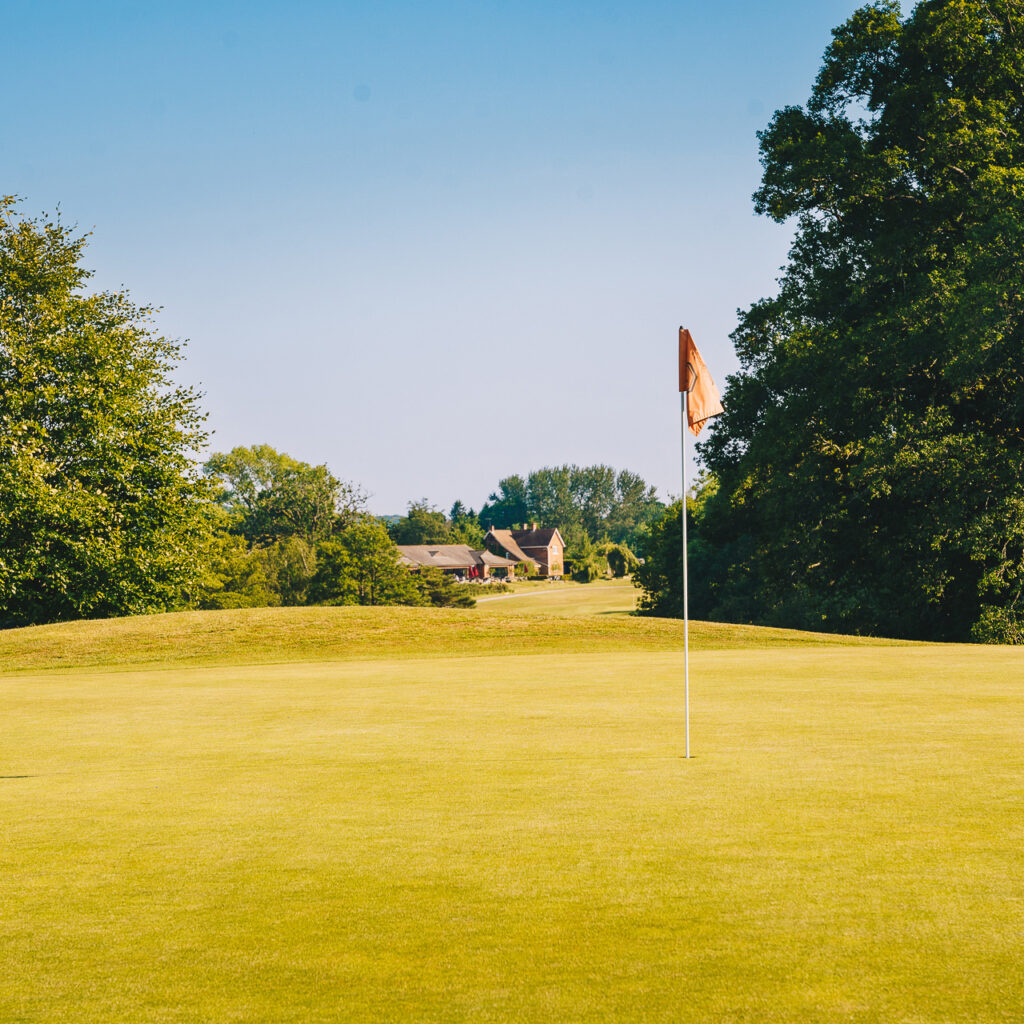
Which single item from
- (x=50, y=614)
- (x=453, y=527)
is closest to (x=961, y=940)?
(x=50, y=614)

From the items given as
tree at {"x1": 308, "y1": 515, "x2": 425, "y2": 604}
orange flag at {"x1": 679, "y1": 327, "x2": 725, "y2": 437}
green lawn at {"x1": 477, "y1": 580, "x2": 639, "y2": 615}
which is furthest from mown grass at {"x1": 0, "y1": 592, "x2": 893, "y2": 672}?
green lawn at {"x1": 477, "y1": 580, "x2": 639, "y2": 615}

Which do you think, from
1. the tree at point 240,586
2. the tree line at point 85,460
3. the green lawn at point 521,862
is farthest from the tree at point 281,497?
the green lawn at point 521,862

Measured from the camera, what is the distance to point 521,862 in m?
5.52

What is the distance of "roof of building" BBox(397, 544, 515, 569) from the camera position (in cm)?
12522

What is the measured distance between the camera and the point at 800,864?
531cm

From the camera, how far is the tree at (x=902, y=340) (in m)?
28.9

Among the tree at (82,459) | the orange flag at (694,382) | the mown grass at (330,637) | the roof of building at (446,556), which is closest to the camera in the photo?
the orange flag at (694,382)

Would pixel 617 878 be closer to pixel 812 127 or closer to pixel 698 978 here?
pixel 698 978

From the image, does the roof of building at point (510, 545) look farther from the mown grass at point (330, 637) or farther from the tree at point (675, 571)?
the mown grass at point (330, 637)

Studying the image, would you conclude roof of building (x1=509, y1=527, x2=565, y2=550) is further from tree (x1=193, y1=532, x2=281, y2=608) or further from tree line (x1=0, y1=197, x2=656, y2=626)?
tree line (x1=0, y1=197, x2=656, y2=626)

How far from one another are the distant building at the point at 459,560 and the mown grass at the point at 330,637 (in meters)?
88.3

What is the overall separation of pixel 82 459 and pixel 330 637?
704 inches

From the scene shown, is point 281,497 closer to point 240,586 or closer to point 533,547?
point 240,586

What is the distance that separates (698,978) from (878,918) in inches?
43.3
